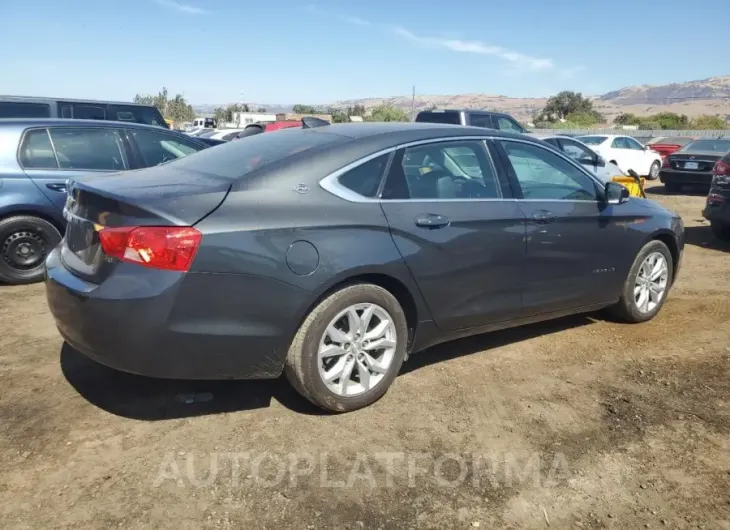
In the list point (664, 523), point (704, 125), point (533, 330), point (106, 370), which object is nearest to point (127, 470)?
point (106, 370)

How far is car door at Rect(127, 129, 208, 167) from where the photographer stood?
6.65 meters

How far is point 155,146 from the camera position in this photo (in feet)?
22.4

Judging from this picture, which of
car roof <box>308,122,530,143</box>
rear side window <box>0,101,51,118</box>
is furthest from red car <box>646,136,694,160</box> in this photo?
car roof <box>308,122,530,143</box>

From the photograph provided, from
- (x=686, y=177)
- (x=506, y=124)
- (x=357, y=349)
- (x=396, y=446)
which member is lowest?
(x=396, y=446)

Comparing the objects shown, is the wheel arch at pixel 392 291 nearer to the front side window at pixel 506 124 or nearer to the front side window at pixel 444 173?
the front side window at pixel 444 173

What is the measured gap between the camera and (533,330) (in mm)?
5051

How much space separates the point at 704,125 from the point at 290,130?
2135 inches

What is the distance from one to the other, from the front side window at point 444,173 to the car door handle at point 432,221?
0.13 metres

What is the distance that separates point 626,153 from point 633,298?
→ 1462cm

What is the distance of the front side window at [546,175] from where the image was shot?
429 cm

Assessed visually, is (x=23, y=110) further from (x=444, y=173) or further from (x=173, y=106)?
(x=173, y=106)

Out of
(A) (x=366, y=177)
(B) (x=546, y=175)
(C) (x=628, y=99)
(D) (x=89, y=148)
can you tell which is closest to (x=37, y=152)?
(D) (x=89, y=148)

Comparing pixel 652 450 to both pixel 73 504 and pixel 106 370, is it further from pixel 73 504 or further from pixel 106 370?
pixel 106 370

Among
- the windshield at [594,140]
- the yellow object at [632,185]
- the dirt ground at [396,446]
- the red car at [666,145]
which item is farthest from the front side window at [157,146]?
the red car at [666,145]
